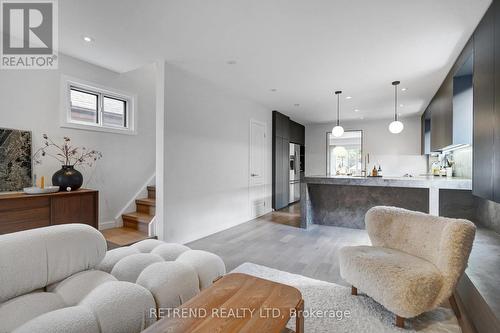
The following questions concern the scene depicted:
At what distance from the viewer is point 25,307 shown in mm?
1137

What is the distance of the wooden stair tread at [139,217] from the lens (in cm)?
380

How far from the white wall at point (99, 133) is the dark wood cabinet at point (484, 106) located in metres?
4.20

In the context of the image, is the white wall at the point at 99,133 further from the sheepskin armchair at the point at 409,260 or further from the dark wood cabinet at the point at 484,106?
the dark wood cabinet at the point at 484,106

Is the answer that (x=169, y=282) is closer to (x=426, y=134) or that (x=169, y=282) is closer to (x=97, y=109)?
(x=97, y=109)

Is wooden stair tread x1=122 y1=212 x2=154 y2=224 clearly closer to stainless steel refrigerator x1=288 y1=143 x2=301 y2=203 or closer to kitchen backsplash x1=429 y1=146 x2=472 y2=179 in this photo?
stainless steel refrigerator x1=288 y1=143 x2=301 y2=203

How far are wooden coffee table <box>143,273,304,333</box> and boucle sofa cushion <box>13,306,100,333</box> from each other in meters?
0.26

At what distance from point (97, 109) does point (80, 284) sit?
337cm

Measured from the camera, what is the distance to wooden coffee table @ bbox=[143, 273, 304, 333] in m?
1.11

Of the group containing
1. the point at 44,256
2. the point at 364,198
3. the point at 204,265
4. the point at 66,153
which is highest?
the point at 66,153

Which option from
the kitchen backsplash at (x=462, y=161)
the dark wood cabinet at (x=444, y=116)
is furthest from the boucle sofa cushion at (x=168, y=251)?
the kitchen backsplash at (x=462, y=161)

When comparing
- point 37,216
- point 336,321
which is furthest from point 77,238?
point 336,321

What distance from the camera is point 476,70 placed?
8.18 ft

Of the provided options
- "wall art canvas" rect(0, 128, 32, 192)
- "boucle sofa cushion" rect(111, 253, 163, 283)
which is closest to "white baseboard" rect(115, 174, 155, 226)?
"wall art canvas" rect(0, 128, 32, 192)

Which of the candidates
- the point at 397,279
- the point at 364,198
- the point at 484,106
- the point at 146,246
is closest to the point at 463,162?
the point at 364,198
